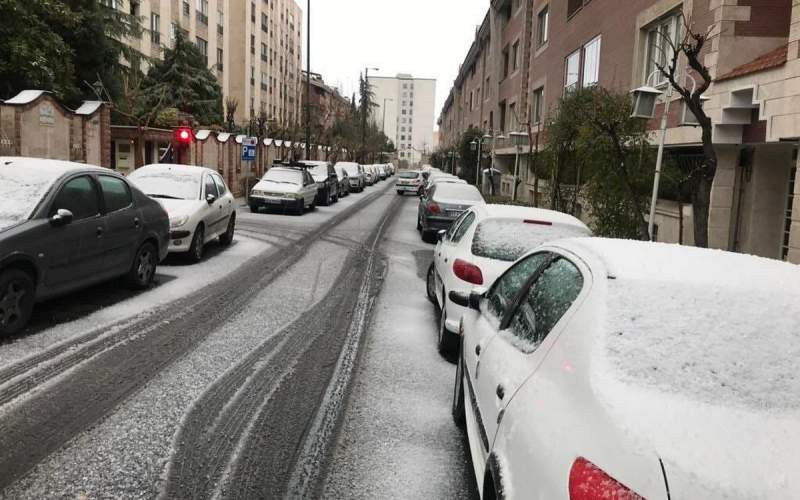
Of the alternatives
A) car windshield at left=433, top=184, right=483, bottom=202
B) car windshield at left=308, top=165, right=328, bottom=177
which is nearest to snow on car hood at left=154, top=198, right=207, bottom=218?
car windshield at left=433, top=184, right=483, bottom=202

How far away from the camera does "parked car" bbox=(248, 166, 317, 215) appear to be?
827 inches

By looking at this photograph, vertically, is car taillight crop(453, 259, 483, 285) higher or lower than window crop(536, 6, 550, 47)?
lower

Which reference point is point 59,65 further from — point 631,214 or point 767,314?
point 767,314

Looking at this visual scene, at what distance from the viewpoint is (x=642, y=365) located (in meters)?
2.28

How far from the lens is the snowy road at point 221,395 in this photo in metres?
3.79

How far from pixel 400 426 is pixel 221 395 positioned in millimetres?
1456

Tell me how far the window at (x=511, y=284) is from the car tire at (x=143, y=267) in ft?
19.0

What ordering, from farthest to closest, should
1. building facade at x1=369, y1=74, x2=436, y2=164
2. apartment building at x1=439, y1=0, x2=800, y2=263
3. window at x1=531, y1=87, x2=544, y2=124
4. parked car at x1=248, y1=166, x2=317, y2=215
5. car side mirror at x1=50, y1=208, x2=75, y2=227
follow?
building facade at x1=369, y1=74, x2=436, y2=164
window at x1=531, y1=87, x2=544, y2=124
parked car at x1=248, y1=166, x2=317, y2=215
apartment building at x1=439, y1=0, x2=800, y2=263
car side mirror at x1=50, y1=208, x2=75, y2=227

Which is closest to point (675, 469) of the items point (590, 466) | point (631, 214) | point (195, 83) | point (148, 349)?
point (590, 466)

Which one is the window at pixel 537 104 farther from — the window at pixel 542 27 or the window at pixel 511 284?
the window at pixel 511 284

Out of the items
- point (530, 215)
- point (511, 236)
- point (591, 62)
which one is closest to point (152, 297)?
point (511, 236)

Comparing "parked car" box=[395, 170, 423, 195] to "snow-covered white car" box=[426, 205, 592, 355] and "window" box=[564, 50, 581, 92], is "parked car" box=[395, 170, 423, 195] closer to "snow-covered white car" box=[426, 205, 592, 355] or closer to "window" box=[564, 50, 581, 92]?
"window" box=[564, 50, 581, 92]

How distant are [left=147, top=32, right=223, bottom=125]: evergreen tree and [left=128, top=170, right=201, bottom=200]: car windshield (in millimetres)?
34167

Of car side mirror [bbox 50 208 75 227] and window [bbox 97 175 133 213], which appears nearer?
car side mirror [bbox 50 208 75 227]
